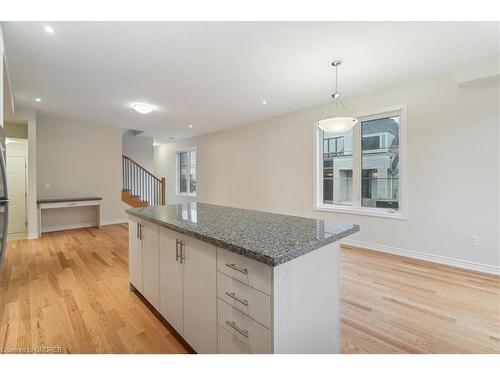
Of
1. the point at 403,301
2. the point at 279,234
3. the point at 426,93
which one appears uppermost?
the point at 426,93

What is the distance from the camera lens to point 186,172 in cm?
859

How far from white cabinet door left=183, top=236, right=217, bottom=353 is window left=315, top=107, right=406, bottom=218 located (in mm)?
A: 3444

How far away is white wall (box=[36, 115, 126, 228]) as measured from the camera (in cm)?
544

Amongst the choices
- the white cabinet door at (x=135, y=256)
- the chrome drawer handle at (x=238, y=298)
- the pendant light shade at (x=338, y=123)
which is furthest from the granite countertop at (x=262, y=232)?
the pendant light shade at (x=338, y=123)

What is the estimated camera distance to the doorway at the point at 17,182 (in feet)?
16.7

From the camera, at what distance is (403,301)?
236cm

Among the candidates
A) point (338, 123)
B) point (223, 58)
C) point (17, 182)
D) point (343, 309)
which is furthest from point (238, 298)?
point (17, 182)

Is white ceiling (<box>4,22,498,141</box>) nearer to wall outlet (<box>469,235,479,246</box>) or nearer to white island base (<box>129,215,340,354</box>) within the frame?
white island base (<box>129,215,340,354</box>)

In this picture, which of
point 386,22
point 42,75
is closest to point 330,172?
point 386,22

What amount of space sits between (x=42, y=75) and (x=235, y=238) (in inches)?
152

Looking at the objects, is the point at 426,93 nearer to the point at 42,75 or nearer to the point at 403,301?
the point at 403,301

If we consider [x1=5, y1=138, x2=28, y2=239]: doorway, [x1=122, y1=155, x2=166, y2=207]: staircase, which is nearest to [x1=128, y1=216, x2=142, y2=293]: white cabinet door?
[x1=5, y1=138, x2=28, y2=239]: doorway

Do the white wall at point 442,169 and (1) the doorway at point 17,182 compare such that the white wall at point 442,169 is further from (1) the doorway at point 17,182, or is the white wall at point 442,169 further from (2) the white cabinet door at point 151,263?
(1) the doorway at point 17,182

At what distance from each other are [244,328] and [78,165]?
253 inches
